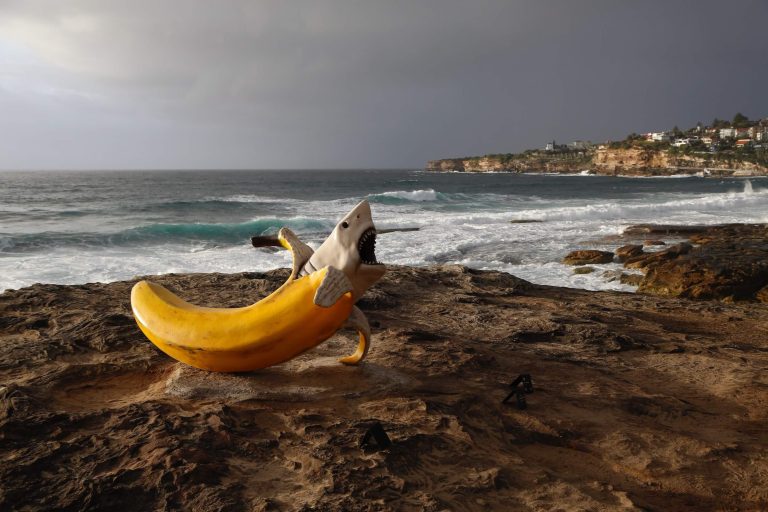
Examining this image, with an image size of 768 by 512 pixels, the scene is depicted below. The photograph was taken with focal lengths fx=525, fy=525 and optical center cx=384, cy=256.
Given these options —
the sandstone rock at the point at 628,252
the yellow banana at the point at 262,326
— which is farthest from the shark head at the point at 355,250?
the sandstone rock at the point at 628,252

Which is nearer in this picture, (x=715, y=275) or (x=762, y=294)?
(x=762, y=294)

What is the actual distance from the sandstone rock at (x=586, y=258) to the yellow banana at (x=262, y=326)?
11.0 meters

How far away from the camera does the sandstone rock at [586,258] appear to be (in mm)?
13870

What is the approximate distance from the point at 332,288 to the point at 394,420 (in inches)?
41.3

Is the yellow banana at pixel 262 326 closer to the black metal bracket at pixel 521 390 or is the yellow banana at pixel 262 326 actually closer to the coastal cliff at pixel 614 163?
the black metal bracket at pixel 521 390

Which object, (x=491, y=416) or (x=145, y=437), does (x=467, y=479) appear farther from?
(x=145, y=437)

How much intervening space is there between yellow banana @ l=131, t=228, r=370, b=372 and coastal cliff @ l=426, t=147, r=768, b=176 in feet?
318

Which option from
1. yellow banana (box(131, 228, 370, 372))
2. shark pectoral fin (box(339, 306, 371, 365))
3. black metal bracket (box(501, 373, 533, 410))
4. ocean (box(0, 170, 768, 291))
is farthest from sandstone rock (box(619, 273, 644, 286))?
yellow banana (box(131, 228, 370, 372))

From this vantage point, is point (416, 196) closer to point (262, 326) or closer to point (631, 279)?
point (631, 279)

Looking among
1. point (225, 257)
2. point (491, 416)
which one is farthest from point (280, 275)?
point (225, 257)

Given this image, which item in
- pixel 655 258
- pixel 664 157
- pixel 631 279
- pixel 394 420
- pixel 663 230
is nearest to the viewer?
pixel 394 420

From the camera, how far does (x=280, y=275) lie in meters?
8.17

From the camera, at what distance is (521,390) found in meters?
4.20

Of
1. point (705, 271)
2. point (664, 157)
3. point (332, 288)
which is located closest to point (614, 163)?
point (664, 157)
